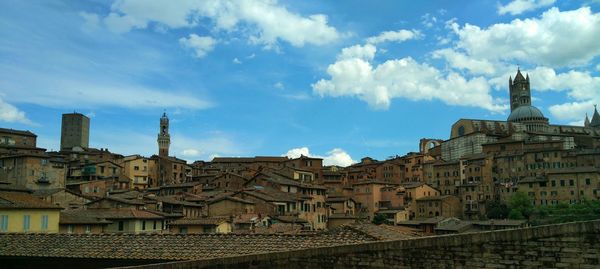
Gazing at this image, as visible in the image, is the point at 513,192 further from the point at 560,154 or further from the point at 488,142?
the point at 488,142

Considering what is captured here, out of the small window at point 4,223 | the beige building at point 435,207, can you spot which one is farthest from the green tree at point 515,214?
the small window at point 4,223

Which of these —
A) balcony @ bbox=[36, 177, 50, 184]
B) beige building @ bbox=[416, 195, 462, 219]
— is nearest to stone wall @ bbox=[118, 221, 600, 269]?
balcony @ bbox=[36, 177, 50, 184]

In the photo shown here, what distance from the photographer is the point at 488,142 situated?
114 meters

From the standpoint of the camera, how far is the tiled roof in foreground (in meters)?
18.2

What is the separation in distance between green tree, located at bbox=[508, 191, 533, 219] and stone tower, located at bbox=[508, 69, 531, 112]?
291 ft

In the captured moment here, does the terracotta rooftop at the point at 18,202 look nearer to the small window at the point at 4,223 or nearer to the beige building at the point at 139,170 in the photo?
the small window at the point at 4,223

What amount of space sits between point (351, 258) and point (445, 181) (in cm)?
9744

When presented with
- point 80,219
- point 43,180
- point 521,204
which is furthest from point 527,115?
point 80,219

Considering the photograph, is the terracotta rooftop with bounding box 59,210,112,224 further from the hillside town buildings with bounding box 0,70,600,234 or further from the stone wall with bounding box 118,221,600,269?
the stone wall with bounding box 118,221,600,269

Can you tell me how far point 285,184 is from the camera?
230ft

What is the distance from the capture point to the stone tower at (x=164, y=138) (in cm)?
14875

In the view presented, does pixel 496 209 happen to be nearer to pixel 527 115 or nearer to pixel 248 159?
pixel 248 159

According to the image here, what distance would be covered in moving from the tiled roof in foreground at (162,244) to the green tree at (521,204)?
70.3m

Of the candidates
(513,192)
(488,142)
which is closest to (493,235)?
(513,192)
